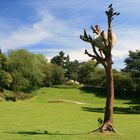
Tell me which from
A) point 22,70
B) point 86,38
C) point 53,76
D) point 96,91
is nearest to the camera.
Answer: point 86,38

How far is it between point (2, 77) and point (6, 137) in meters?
59.2

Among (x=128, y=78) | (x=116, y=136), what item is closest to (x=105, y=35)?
(x=116, y=136)

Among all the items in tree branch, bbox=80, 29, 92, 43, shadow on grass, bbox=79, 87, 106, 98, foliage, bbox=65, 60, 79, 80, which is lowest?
shadow on grass, bbox=79, 87, 106, 98

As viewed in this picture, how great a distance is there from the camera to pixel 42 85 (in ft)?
354

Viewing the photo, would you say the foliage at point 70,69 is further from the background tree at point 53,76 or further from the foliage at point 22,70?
the foliage at point 22,70

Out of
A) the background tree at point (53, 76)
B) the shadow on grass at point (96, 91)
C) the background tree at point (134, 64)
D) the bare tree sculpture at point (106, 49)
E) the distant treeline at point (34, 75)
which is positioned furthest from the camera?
the background tree at point (53, 76)

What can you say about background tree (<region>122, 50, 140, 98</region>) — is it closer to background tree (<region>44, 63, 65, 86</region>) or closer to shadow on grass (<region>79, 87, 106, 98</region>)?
shadow on grass (<region>79, 87, 106, 98</region>)

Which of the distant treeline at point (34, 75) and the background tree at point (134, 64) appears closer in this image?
the background tree at point (134, 64)

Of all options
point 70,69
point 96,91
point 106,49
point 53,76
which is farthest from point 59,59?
point 106,49

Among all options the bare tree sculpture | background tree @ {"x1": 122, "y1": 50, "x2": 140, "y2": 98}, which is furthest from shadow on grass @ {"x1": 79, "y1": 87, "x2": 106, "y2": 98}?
the bare tree sculpture

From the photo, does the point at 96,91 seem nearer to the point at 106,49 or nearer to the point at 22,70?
the point at 22,70

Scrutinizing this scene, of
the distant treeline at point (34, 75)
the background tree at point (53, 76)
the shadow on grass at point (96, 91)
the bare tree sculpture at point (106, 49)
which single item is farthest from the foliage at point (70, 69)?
the bare tree sculpture at point (106, 49)

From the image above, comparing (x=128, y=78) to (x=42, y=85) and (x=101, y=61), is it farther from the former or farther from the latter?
(x=101, y=61)

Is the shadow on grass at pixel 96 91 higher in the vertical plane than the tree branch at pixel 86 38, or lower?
lower
